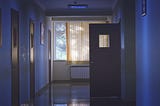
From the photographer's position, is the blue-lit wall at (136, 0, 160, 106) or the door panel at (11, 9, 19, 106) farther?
the door panel at (11, 9, 19, 106)

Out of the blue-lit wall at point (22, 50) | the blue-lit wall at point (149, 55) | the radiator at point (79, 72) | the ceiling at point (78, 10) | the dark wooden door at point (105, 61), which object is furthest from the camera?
the radiator at point (79, 72)

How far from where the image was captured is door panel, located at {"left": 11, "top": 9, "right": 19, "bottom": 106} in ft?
22.9

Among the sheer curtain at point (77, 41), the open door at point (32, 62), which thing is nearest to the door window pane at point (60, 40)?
the sheer curtain at point (77, 41)

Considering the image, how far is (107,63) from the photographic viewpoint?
9.63 metres

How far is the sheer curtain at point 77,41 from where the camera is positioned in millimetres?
15711

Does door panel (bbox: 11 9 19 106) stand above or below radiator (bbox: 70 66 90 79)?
above

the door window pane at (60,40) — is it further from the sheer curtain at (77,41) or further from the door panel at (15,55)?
the door panel at (15,55)

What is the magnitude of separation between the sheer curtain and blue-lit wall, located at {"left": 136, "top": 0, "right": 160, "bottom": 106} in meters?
9.88

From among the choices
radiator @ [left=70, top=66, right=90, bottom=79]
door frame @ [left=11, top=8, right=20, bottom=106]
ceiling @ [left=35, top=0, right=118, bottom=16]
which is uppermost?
ceiling @ [left=35, top=0, right=118, bottom=16]

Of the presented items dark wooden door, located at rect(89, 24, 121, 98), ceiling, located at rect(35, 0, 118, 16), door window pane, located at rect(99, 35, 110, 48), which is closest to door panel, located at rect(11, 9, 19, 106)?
dark wooden door, located at rect(89, 24, 121, 98)

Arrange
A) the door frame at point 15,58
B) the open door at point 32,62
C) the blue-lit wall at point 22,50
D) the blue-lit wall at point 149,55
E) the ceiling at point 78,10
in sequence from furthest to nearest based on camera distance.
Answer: the ceiling at point 78,10 < the open door at point 32,62 < the door frame at point 15,58 < the blue-lit wall at point 22,50 < the blue-lit wall at point 149,55

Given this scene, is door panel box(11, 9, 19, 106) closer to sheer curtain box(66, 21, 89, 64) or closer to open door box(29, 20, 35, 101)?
open door box(29, 20, 35, 101)

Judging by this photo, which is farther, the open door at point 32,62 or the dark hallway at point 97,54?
the open door at point 32,62

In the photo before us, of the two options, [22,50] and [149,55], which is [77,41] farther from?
[149,55]
